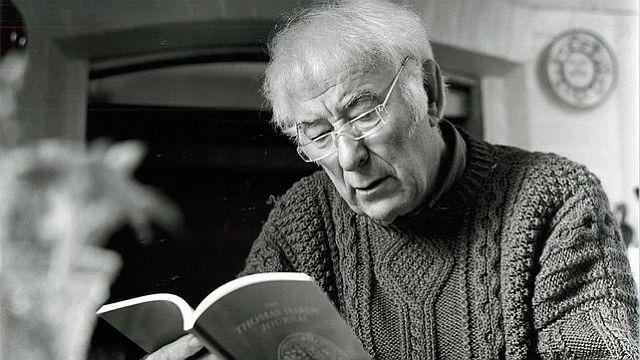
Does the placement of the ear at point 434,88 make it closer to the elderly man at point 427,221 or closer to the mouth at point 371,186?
the elderly man at point 427,221

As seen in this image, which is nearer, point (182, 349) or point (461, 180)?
point (182, 349)

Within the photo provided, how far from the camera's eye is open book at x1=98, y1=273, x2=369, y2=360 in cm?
65

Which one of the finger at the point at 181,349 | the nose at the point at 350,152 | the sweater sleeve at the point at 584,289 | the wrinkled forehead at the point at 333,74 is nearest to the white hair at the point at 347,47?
the wrinkled forehead at the point at 333,74

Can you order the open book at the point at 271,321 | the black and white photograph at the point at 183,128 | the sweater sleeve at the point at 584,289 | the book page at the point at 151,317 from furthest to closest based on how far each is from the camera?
the black and white photograph at the point at 183,128 → the sweater sleeve at the point at 584,289 → the book page at the point at 151,317 → the open book at the point at 271,321

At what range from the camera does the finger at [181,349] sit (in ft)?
2.76

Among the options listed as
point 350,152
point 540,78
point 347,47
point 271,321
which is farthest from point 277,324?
point 540,78

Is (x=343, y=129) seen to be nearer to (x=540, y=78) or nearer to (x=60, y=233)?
(x=540, y=78)

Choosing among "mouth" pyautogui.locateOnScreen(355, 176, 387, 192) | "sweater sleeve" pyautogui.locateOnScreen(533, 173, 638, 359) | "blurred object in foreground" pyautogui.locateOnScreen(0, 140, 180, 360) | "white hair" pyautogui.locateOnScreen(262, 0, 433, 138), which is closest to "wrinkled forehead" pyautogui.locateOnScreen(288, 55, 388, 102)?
"white hair" pyautogui.locateOnScreen(262, 0, 433, 138)

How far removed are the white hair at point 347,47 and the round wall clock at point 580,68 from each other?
1.36ft

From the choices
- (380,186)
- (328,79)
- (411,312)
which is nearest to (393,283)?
(411,312)

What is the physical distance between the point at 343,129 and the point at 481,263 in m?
0.32

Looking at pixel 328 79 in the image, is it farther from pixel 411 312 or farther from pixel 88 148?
pixel 88 148

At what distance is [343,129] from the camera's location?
983 millimetres

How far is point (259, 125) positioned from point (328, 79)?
15.1 inches
